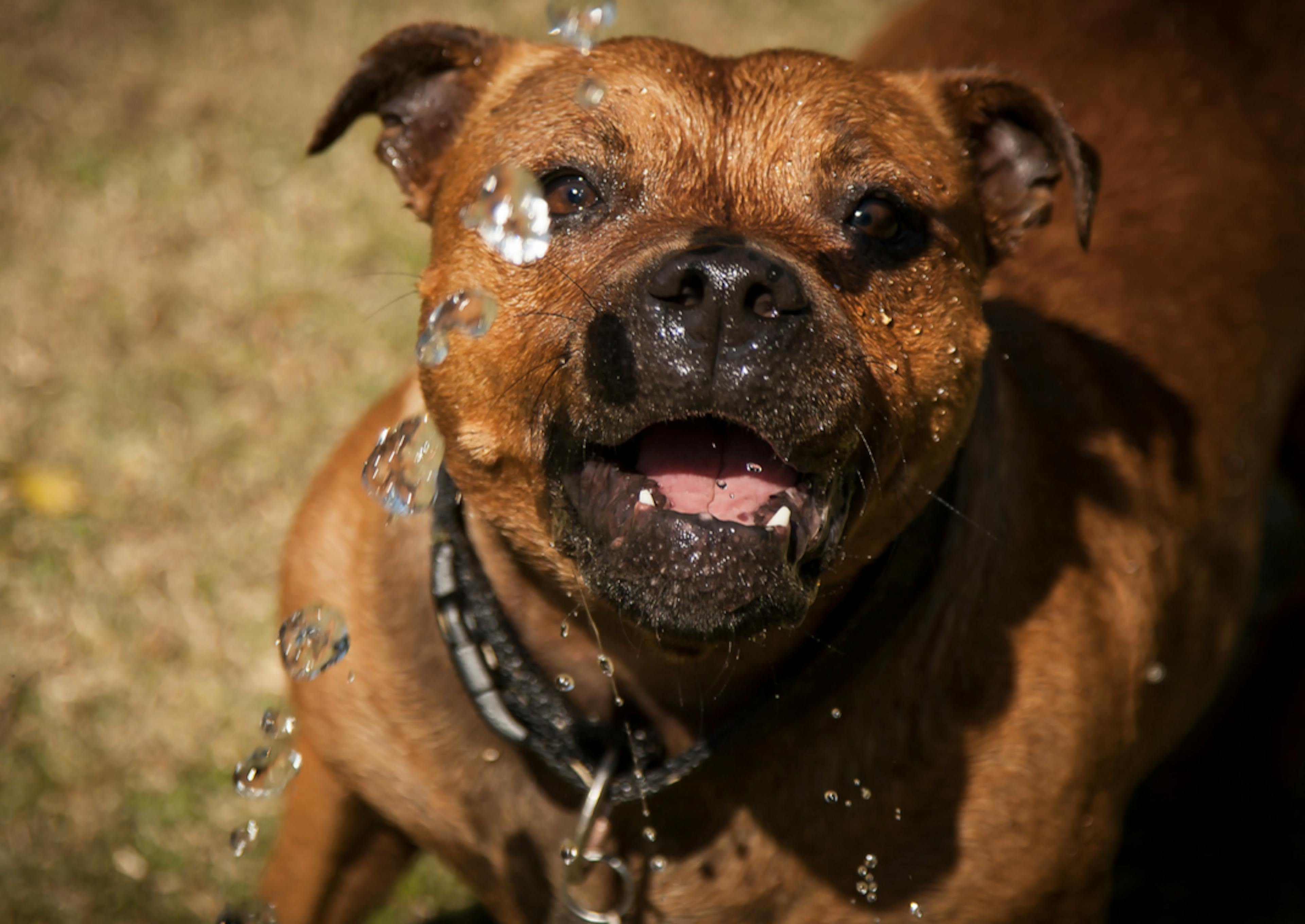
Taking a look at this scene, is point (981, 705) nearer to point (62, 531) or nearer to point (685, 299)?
point (685, 299)

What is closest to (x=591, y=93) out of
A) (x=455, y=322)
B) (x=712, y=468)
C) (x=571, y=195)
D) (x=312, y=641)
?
(x=571, y=195)

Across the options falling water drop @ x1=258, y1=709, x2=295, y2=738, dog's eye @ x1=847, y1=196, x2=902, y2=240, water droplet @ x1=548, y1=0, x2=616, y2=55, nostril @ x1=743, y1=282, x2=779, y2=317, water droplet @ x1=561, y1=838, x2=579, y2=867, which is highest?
water droplet @ x1=548, y1=0, x2=616, y2=55

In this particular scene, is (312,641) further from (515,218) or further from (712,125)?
(712,125)

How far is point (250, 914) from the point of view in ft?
11.7

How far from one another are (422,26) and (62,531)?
2.61 meters

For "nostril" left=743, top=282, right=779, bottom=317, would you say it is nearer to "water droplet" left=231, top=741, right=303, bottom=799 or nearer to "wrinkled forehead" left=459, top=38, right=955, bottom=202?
"wrinkled forehead" left=459, top=38, right=955, bottom=202

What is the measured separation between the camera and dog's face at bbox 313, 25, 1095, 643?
7.48ft

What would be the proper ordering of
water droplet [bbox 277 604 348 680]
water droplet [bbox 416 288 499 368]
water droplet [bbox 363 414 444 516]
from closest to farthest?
water droplet [bbox 416 288 499 368] < water droplet [bbox 363 414 444 516] < water droplet [bbox 277 604 348 680]

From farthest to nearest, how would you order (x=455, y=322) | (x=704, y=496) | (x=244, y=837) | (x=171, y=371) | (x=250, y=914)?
(x=171, y=371)
(x=244, y=837)
(x=250, y=914)
(x=455, y=322)
(x=704, y=496)

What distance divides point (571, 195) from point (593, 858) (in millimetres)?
1326

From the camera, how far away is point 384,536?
309cm

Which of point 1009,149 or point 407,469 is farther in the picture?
→ point 1009,149

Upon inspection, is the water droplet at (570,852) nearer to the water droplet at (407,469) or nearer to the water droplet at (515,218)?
the water droplet at (407,469)

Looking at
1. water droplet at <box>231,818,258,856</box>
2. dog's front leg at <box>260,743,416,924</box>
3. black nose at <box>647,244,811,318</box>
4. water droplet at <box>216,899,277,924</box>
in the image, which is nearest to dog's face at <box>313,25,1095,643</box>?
black nose at <box>647,244,811,318</box>
